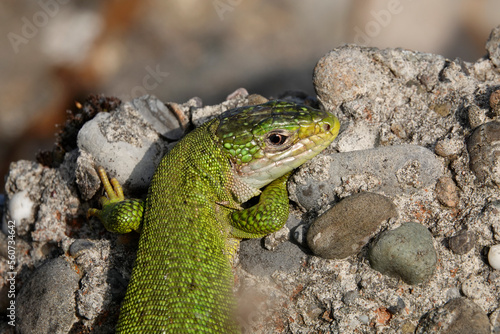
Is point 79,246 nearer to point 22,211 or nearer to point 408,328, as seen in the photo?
point 22,211

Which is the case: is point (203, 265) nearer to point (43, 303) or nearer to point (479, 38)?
point (43, 303)

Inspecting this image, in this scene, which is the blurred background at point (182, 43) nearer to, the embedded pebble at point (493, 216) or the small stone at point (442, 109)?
the small stone at point (442, 109)

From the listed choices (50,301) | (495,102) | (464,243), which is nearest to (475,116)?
(495,102)

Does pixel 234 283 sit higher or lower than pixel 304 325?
higher

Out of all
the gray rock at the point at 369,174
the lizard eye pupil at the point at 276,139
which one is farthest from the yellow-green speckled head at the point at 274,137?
the gray rock at the point at 369,174

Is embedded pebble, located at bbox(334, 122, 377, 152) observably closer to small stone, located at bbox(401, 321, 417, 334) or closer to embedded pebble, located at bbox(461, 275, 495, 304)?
embedded pebble, located at bbox(461, 275, 495, 304)

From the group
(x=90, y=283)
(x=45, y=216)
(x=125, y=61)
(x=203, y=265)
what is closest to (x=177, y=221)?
(x=203, y=265)
